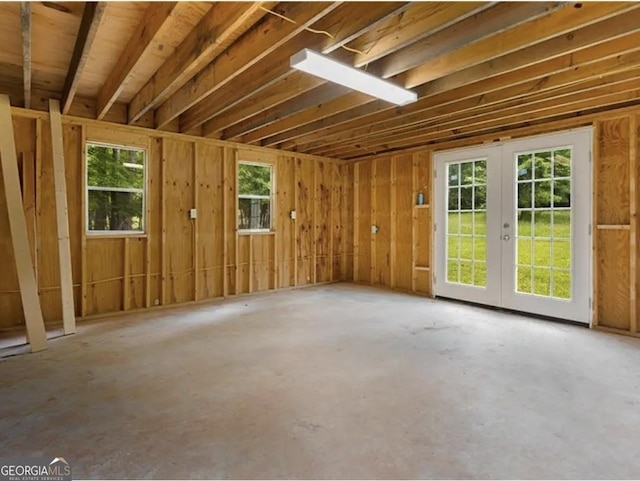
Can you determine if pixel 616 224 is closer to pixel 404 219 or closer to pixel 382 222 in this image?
pixel 404 219

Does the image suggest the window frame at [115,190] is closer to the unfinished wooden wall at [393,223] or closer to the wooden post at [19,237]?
the wooden post at [19,237]

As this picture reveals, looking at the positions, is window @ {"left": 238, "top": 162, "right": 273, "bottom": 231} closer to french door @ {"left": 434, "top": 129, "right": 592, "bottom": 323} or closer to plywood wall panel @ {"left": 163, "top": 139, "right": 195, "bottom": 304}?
plywood wall panel @ {"left": 163, "top": 139, "right": 195, "bottom": 304}

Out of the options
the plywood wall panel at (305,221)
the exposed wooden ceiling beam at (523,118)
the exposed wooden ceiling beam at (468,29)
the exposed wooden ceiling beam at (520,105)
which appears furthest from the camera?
the plywood wall panel at (305,221)

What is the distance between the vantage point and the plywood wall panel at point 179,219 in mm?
5246

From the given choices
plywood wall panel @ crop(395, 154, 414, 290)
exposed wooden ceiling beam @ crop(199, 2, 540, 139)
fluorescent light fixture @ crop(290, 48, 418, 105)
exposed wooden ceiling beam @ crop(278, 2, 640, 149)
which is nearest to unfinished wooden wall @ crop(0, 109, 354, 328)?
plywood wall panel @ crop(395, 154, 414, 290)

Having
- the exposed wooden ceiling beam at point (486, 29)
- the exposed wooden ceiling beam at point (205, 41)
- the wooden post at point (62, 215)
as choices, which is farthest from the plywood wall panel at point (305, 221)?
the exposed wooden ceiling beam at point (486, 29)

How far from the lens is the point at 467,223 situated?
18.4 feet

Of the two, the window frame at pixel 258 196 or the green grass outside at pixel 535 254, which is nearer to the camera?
the green grass outside at pixel 535 254

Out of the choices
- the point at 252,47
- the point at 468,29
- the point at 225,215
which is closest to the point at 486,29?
the point at 468,29

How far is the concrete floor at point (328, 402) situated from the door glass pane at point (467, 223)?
1.50 metres

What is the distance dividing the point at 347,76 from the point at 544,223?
3504mm

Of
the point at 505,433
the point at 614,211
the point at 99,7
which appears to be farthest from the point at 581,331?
the point at 99,7

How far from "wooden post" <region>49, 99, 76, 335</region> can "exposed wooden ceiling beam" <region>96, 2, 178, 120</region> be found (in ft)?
2.34

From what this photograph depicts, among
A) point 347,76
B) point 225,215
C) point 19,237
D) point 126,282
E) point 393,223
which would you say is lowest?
point 126,282
